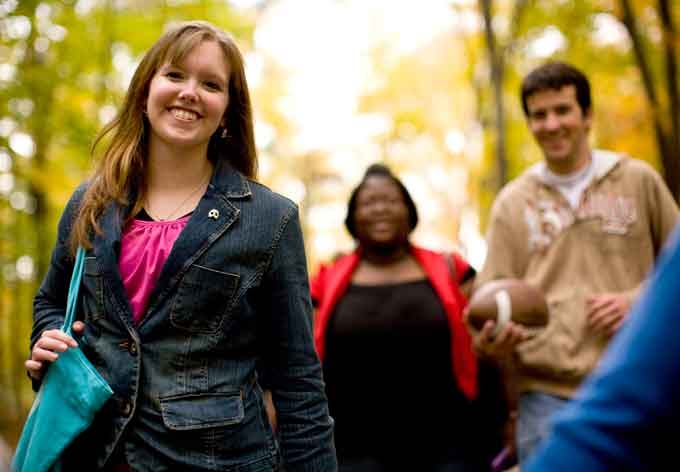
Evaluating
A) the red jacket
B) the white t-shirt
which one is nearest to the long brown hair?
the white t-shirt

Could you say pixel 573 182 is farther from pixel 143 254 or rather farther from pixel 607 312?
pixel 143 254

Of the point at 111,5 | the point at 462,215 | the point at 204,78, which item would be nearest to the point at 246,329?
the point at 204,78

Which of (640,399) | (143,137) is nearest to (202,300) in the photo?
(143,137)

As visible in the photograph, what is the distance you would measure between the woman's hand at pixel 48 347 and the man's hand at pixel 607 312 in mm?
2667

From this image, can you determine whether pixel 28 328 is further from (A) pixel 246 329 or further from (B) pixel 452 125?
(A) pixel 246 329

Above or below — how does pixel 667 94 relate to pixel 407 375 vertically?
above

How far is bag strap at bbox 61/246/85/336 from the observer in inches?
108

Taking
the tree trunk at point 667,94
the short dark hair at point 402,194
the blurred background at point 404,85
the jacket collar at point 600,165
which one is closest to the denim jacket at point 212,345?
the jacket collar at point 600,165

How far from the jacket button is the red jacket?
306 cm

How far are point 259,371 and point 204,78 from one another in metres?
0.94

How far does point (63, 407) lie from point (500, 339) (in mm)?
2621

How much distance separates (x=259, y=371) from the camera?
293 centimetres

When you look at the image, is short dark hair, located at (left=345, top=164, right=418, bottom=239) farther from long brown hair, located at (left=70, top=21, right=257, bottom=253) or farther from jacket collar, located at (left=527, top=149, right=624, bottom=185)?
long brown hair, located at (left=70, top=21, right=257, bottom=253)

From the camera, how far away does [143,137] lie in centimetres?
308
